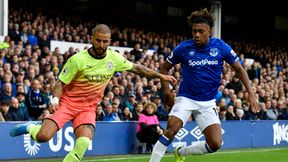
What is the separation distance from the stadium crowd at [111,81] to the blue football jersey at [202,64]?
557cm

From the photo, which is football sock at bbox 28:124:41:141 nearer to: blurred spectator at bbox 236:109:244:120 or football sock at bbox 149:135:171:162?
Answer: football sock at bbox 149:135:171:162

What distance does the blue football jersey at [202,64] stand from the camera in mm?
10289

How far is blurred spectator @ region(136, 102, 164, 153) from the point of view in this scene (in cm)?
1647

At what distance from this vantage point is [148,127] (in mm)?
16422

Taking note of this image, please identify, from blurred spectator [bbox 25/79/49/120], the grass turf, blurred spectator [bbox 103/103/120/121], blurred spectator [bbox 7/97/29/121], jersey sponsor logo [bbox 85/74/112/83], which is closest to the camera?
jersey sponsor logo [bbox 85/74/112/83]

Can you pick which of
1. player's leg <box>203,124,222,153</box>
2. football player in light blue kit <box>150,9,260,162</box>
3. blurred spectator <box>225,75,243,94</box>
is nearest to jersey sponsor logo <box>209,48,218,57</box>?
football player in light blue kit <box>150,9,260,162</box>

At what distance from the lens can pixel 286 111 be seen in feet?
79.0

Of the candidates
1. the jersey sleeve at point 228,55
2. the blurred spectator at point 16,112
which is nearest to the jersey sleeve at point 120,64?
the jersey sleeve at point 228,55

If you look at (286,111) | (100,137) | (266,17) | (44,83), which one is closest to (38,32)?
(44,83)

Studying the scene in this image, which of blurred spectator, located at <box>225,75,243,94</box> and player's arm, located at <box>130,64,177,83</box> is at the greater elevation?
player's arm, located at <box>130,64,177,83</box>

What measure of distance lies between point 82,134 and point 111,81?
31.2ft

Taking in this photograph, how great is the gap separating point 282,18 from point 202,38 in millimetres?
32480

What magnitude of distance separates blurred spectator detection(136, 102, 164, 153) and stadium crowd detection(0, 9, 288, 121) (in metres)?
0.95

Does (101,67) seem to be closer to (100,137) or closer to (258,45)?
(100,137)
